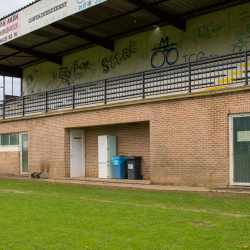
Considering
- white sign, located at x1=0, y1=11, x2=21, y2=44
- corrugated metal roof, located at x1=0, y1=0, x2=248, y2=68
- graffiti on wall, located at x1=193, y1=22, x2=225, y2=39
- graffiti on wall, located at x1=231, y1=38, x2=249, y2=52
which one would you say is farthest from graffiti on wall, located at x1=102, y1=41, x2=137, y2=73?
graffiti on wall, located at x1=231, y1=38, x2=249, y2=52

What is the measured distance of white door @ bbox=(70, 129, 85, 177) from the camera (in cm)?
1783

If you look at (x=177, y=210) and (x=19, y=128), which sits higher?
(x=19, y=128)

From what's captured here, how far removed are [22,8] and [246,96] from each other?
13903mm

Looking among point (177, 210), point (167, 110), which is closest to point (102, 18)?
point (167, 110)

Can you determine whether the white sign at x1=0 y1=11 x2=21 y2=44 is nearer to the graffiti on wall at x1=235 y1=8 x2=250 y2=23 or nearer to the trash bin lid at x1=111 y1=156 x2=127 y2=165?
the trash bin lid at x1=111 y1=156 x2=127 y2=165

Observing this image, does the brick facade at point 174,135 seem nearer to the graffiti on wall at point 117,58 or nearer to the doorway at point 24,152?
the doorway at point 24,152

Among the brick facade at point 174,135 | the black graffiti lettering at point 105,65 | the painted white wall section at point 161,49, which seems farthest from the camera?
the black graffiti lettering at point 105,65

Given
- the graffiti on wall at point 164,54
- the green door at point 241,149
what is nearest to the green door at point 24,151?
the graffiti on wall at point 164,54

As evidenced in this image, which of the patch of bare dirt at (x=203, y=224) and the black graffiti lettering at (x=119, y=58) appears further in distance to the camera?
the black graffiti lettering at (x=119, y=58)

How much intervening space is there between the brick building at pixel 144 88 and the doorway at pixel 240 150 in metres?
0.03

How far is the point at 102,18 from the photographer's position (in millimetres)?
18188

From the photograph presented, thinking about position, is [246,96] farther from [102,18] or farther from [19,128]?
[19,128]

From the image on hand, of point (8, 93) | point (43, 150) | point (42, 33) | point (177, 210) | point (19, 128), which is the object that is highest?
point (42, 33)

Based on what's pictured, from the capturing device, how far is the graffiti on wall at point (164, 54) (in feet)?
58.4
